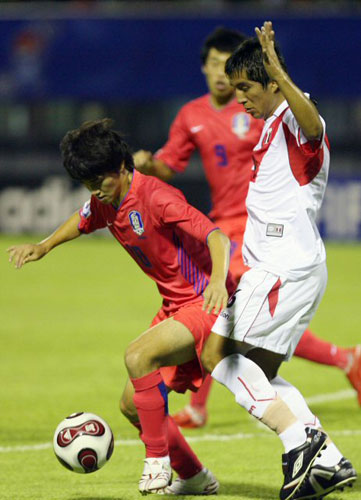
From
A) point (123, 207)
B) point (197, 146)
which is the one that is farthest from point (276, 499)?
point (197, 146)

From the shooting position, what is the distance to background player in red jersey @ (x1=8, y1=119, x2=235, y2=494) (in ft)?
13.8

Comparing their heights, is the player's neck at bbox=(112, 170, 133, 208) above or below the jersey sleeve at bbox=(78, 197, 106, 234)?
above

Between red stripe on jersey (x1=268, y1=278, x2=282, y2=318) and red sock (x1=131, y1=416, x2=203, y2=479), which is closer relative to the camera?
red stripe on jersey (x1=268, y1=278, x2=282, y2=318)

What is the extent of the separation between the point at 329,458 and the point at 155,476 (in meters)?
0.71

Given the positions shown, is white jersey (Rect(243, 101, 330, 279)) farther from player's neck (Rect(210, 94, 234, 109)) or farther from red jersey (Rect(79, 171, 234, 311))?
player's neck (Rect(210, 94, 234, 109))

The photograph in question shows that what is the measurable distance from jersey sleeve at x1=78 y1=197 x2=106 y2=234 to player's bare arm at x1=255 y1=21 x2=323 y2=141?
3.71 feet

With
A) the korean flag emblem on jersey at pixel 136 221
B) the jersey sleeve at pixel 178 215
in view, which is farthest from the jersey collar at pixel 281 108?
the korean flag emblem on jersey at pixel 136 221

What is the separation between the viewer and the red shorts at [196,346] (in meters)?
4.23

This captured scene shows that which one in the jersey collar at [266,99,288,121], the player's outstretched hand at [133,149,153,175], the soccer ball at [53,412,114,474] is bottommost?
the soccer ball at [53,412,114,474]

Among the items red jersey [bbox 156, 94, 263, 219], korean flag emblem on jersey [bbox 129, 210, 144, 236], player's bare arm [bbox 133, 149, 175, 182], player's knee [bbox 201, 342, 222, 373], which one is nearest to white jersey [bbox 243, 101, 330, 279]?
player's knee [bbox 201, 342, 222, 373]

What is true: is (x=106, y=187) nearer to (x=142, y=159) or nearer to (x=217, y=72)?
(x=142, y=159)

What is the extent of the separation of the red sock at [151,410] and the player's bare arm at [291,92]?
3.92 ft

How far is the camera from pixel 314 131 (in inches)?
150

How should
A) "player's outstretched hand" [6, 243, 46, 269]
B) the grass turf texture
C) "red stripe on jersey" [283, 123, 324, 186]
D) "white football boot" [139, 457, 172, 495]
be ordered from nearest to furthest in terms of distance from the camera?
"red stripe on jersey" [283, 123, 324, 186] < "white football boot" [139, 457, 172, 495] < "player's outstretched hand" [6, 243, 46, 269] < the grass turf texture
